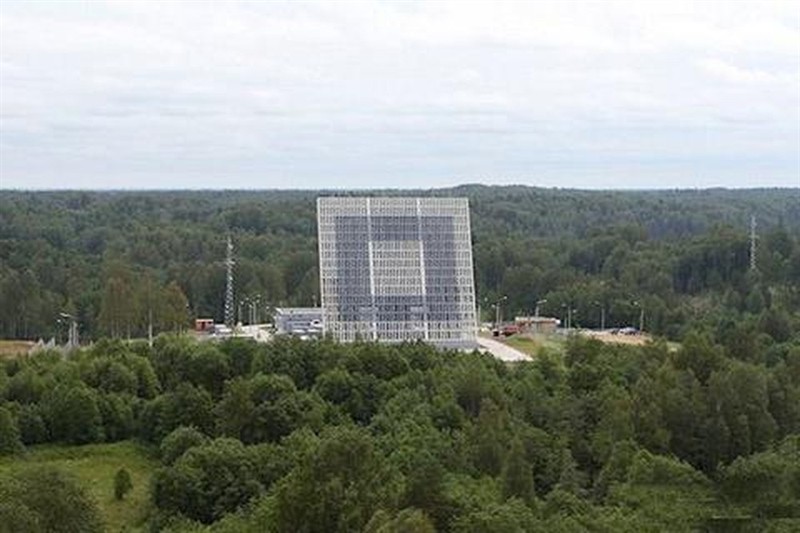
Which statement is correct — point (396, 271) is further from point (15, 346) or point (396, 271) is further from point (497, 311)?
point (497, 311)

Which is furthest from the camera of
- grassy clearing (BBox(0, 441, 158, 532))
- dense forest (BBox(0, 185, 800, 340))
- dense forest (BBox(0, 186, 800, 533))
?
dense forest (BBox(0, 185, 800, 340))

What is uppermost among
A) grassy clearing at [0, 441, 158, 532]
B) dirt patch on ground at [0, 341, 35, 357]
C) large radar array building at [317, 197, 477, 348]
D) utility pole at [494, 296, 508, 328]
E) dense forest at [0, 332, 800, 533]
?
large radar array building at [317, 197, 477, 348]

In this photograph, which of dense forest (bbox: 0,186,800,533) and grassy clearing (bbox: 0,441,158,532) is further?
grassy clearing (bbox: 0,441,158,532)

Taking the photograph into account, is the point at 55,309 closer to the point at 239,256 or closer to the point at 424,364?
the point at 239,256

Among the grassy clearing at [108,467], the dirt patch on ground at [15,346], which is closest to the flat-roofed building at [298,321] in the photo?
the dirt patch on ground at [15,346]

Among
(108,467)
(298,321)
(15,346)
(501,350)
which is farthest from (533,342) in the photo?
(108,467)

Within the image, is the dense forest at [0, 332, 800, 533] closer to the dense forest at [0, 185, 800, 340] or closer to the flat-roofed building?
the flat-roofed building

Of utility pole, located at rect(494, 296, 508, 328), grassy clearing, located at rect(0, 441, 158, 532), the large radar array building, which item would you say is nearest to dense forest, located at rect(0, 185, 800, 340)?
Result: utility pole, located at rect(494, 296, 508, 328)
